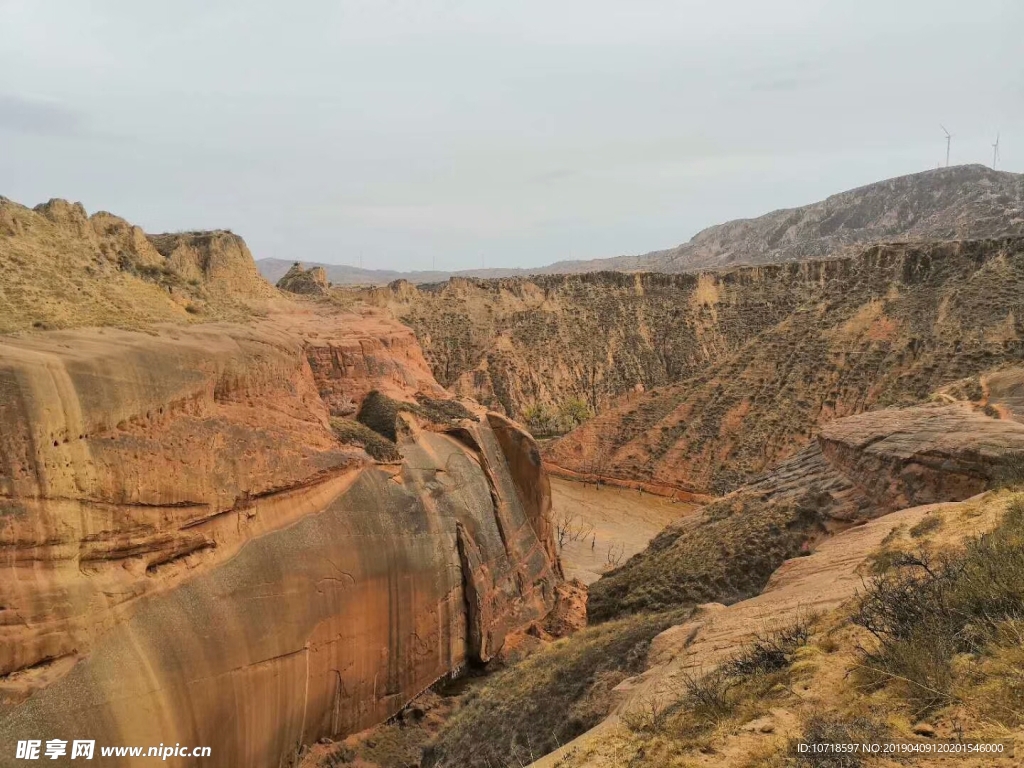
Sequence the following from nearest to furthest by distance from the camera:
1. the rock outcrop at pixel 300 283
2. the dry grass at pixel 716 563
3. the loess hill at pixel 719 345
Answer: the dry grass at pixel 716 563
the loess hill at pixel 719 345
the rock outcrop at pixel 300 283

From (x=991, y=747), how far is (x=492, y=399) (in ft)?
192

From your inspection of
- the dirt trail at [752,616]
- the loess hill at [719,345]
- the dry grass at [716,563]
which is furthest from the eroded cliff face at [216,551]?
the loess hill at [719,345]

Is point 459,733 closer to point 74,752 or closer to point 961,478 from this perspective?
point 74,752

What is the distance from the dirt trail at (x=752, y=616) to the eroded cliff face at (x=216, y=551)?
579cm

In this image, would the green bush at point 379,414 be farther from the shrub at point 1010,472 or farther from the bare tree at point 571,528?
the bare tree at point 571,528

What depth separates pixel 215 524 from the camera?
35.4 ft

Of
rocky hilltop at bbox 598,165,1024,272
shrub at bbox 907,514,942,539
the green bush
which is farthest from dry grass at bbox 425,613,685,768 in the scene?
rocky hilltop at bbox 598,165,1024,272

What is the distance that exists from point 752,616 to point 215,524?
839cm

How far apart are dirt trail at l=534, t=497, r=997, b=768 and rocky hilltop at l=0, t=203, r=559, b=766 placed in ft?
19.1

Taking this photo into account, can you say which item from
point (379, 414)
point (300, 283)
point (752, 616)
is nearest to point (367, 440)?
point (379, 414)

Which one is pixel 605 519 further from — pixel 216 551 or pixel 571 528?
pixel 216 551

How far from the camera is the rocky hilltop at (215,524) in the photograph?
8.67 metres

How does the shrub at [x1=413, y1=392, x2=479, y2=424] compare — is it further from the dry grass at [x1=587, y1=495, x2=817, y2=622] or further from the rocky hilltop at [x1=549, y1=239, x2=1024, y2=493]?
the rocky hilltop at [x1=549, y1=239, x2=1024, y2=493]

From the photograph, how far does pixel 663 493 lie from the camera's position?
42031mm
